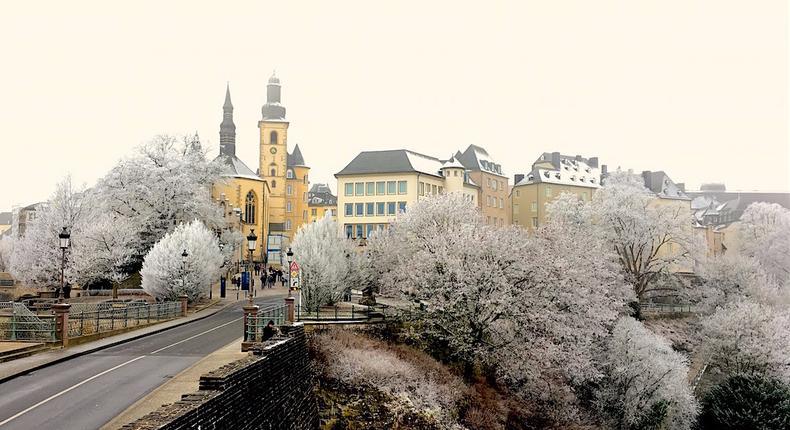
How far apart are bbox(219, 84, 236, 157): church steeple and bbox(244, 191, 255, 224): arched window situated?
10.8 m

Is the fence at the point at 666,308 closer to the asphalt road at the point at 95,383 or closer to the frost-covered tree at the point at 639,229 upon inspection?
the frost-covered tree at the point at 639,229

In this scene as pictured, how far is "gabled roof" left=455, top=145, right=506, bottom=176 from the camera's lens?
293ft

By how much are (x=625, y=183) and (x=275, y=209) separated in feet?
238

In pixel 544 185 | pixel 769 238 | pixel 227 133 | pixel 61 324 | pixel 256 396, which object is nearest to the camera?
pixel 256 396

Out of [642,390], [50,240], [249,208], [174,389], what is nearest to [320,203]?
[249,208]

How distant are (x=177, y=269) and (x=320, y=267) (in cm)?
983

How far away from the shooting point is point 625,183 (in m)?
58.3

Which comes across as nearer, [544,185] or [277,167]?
[544,185]

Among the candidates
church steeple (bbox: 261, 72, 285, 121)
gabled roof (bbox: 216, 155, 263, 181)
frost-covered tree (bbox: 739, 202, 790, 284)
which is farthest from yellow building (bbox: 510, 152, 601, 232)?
church steeple (bbox: 261, 72, 285, 121)

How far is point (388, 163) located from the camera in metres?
77.1

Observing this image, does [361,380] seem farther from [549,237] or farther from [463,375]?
[549,237]

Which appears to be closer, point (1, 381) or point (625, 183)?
point (1, 381)

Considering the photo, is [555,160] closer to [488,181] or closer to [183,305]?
[488,181]

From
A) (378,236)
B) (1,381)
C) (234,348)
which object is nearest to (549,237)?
(378,236)
